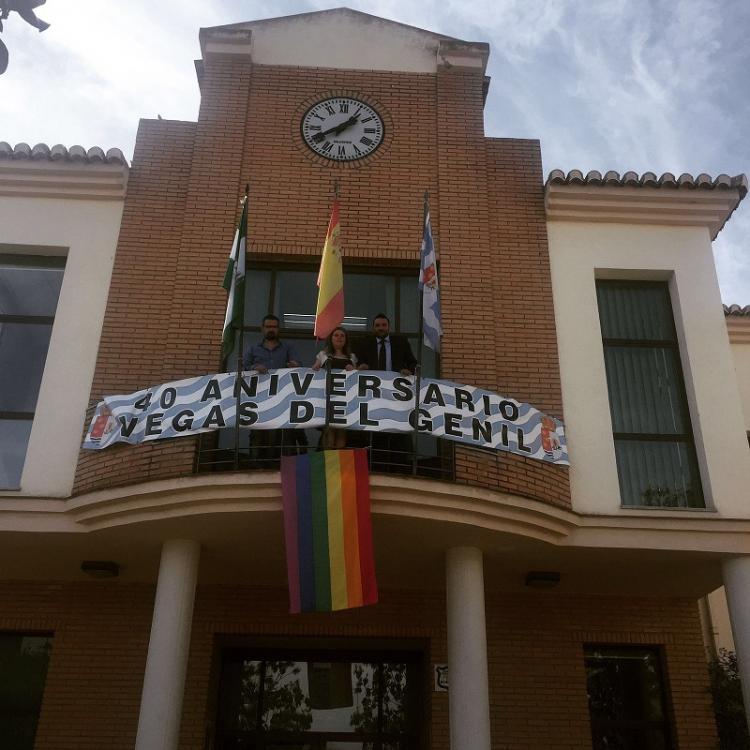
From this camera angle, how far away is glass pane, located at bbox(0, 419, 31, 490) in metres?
9.53

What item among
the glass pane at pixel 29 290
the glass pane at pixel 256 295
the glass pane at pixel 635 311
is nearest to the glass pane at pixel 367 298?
the glass pane at pixel 256 295

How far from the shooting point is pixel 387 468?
9.33 metres

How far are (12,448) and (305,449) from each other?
3.51 meters

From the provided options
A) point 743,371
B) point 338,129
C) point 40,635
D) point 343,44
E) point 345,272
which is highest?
point 343,44

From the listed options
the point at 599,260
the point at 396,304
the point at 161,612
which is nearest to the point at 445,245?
the point at 396,304

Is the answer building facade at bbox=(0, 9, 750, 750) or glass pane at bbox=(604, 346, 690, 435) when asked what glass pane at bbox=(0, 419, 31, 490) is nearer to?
building facade at bbox=(0, 9, 750, 750)

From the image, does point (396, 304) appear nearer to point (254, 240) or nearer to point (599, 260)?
point (254, 240)

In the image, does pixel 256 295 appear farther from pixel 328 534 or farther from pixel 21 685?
pixel 21 685

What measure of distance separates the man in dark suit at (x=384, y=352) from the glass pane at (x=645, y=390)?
8.33 feet

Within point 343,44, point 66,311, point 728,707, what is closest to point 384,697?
point 728,707

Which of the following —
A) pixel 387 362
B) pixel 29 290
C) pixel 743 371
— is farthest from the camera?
pixel 743 371

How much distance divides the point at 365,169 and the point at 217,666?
652 centimetres

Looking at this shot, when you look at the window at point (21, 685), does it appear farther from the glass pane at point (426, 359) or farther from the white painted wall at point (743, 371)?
the white painted wall at point (743, 371)

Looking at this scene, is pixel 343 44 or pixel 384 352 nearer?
pixel 384 352
